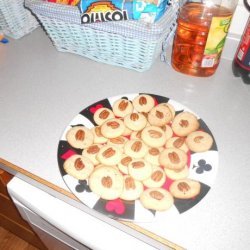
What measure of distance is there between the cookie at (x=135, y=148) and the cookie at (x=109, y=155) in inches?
Result: 0.8

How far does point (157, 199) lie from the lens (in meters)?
0.51

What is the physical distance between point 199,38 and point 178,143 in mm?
313

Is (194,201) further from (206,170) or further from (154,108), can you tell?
(154,108)

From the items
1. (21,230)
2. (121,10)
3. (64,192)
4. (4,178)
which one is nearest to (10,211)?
(21,230)

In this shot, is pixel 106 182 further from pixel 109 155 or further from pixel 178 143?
pixel 178 143

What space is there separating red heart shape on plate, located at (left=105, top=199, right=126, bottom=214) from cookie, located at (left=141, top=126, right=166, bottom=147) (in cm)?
15

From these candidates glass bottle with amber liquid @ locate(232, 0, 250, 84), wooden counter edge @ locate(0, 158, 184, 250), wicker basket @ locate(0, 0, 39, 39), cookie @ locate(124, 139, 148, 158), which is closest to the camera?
wooden counter edge @ locate(0, 158, 184, 250)

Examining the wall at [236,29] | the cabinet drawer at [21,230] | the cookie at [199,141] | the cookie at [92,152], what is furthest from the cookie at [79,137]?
the cabinet drawer at [21,230]

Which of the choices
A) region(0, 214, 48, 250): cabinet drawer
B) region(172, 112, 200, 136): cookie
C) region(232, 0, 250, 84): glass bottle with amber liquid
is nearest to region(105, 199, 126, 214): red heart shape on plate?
region(172, 112, 200, 136): cookie

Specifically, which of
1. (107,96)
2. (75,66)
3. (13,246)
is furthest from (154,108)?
(13,246)

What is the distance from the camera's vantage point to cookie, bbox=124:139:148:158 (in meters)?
0.58

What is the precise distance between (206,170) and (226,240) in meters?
0.14

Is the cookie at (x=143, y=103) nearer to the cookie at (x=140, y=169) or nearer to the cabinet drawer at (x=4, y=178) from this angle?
the cookie at (x=140, y=169)

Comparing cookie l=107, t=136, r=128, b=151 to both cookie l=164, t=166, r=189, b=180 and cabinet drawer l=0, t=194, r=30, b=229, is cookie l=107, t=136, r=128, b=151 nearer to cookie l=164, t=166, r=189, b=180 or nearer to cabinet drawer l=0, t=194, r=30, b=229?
cookie l=164, t=166, r=189, b=180
